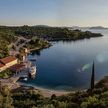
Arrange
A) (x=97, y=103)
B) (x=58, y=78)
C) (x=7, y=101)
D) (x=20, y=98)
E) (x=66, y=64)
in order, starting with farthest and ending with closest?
(x=66, y=64) < (x=58, y=78) < (x=20, y=98) < (x=7, y=101) < (x=97, y=103)

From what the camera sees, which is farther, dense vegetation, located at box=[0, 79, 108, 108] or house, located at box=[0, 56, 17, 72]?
house, located at box=[0, 56, 17, 72]

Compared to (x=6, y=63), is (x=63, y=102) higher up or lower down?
higher up

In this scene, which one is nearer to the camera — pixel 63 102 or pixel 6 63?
pixel 63 102

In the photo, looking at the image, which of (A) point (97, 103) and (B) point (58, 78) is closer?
(A) point (97, 103)

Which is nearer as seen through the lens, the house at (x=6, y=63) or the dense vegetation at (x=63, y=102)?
the dense vegetation at (x=63, y=102)

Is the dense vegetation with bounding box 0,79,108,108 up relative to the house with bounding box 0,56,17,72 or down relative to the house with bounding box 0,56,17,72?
up

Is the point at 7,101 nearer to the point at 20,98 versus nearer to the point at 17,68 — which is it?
the point at 20,98

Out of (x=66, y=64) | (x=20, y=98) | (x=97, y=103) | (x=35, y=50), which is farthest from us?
(x=35, y=50)

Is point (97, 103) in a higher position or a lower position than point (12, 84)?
higher

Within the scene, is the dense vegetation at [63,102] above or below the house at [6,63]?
above

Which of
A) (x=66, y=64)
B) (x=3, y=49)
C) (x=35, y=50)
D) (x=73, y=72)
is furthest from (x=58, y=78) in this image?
(x=35, y=50)
